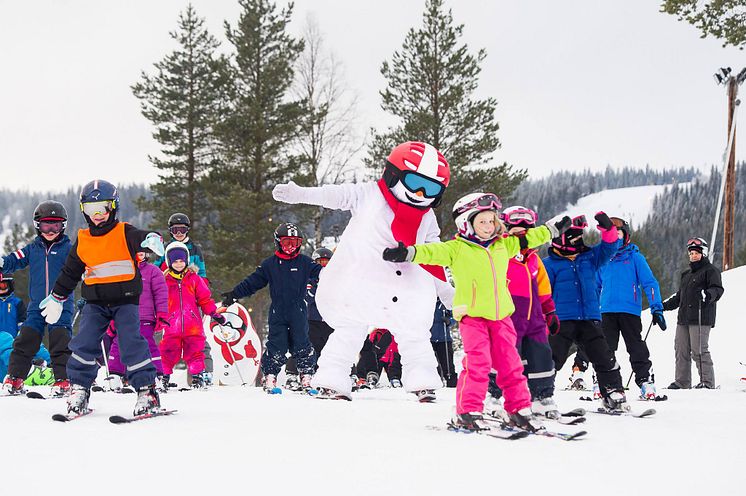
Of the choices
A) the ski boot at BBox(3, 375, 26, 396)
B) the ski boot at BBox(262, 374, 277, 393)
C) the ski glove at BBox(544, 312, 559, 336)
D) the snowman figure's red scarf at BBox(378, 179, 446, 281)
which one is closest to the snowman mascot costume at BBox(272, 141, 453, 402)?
the snowman figure's red scarf at BBox(378, 179, 446, 281)

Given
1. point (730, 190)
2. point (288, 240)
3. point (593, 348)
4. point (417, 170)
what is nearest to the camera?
point (417, 170)

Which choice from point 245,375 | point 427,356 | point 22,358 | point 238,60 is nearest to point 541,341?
point 427,356

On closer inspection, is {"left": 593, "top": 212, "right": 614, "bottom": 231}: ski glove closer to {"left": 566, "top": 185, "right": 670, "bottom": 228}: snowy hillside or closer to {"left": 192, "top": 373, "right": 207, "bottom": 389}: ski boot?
{"left": 192, "top": 373, "right": 207, "bottom": 389}: ski boot

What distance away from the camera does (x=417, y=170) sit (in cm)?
551

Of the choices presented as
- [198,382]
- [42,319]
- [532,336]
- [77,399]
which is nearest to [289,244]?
[198,382]

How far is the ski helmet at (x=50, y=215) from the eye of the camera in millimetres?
7246

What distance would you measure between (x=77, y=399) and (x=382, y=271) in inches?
94.1

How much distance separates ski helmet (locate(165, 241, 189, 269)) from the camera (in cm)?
898

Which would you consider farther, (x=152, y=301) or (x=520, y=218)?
(x=152, y=301)

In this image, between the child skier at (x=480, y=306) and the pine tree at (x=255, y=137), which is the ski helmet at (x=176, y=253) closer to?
the child skier at (x=480, y=306)

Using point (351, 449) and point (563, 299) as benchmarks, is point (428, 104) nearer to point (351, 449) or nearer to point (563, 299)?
point (563, 299)

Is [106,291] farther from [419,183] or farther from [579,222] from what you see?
[579,222]

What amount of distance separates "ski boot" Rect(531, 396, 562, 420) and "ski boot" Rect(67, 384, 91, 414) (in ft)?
10.7

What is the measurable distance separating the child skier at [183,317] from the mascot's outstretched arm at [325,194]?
3.52 m
